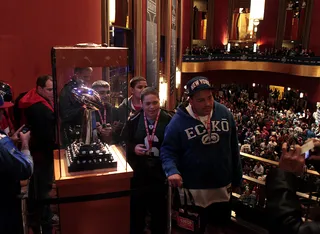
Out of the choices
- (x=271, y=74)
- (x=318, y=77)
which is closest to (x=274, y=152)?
(x=318, y=77)

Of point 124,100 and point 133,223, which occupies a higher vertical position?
point 124,100

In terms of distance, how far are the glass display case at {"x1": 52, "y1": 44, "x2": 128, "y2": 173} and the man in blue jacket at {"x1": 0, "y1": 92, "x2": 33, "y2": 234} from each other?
0.43 metres

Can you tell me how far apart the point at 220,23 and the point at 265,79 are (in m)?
4.62

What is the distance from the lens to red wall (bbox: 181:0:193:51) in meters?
20.2

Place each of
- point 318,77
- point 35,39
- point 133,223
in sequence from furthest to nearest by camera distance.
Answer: point 318,77 → point 35,39 → point 133,223

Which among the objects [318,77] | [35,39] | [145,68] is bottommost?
[318,77]

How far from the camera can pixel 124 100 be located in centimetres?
338

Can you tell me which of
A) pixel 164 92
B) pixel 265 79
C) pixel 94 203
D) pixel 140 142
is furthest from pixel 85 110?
pixel 265 79

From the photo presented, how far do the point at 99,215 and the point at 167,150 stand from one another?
83cm

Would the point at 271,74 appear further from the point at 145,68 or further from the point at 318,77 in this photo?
the point at 145,68

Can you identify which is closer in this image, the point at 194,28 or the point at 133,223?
the point at 133,223

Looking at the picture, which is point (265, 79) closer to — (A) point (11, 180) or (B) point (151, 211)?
(B) point (151, 211)

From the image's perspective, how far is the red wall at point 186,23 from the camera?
66.4ft

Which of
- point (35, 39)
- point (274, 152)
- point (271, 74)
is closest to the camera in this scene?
point (35, 39)
